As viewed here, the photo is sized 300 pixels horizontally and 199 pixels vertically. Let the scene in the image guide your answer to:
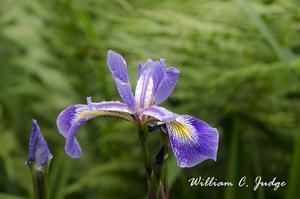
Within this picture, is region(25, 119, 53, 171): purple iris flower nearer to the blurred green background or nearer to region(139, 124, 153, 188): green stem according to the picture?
region(139, 124, 153, 188): green stem

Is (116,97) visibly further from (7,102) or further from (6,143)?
(7,102)

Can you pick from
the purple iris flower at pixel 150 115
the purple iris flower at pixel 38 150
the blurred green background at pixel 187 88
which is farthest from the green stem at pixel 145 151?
the blurred green background at pixel 187 88

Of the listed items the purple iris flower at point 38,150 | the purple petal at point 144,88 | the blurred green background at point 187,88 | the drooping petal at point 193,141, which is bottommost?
the blurred green background at point 187,88

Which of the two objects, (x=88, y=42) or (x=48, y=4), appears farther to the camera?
(x=48, y=4)

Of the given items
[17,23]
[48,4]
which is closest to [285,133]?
[48,4]

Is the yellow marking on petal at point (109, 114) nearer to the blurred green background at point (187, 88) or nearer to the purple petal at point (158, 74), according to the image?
the purple petal at point (158, 74)

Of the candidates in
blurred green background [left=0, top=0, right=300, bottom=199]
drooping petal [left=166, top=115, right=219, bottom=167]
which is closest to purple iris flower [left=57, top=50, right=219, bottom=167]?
drooping petal [left=166, top=115, right=219, bottom=167]
